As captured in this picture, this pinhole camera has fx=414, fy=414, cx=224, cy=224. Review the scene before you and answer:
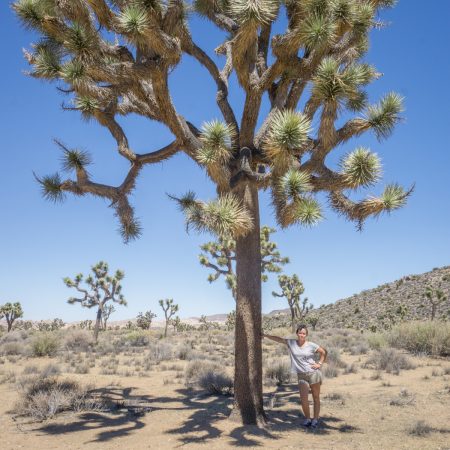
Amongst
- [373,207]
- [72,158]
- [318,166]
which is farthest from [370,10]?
[72,158]

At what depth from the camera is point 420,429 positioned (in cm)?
599

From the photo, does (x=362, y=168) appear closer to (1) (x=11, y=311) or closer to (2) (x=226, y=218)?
(2) (x=226, y=218)

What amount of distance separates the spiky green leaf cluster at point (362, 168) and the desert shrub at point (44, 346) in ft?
44.5

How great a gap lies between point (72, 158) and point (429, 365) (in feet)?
36.5

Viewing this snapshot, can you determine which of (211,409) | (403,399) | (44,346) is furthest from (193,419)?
(44,346)

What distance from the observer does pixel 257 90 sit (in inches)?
258

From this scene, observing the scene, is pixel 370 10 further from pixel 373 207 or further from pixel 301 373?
pixel 301 373

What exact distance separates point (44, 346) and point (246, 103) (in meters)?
12.8

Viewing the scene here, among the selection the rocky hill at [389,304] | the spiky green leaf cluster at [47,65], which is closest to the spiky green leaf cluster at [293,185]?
the spiky green leaf cluster at [47,65]

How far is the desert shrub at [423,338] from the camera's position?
1388cm

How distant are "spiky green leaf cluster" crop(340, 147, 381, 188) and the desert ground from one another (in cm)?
360

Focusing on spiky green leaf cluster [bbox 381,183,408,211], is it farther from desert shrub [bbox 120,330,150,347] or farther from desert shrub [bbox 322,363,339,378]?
desert shrub [bbox 120,330,150,347]

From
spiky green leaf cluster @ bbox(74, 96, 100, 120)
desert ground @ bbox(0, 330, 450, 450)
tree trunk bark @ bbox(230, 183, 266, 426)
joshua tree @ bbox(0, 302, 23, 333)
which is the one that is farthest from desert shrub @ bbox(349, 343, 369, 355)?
joshua tree @ bbox(0, 302, 23, 333)

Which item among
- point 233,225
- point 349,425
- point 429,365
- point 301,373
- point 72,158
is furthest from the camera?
point 429,365
